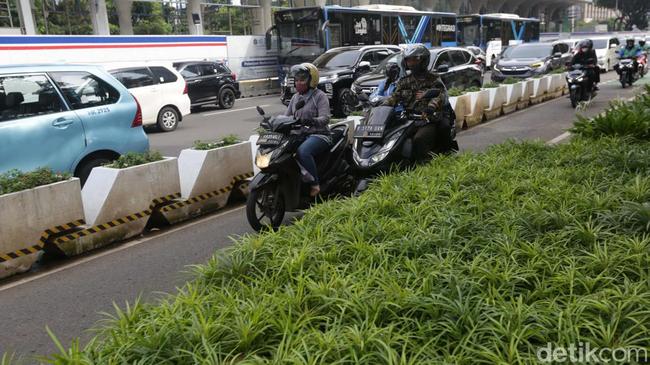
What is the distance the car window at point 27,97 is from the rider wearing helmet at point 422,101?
150 inches

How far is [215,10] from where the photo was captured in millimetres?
35906

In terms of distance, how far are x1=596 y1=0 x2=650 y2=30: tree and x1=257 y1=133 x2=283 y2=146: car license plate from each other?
86031mm

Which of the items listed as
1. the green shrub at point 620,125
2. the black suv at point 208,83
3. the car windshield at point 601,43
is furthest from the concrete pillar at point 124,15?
the green shrub at point 620,125

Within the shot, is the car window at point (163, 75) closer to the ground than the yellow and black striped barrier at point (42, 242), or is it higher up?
higher up

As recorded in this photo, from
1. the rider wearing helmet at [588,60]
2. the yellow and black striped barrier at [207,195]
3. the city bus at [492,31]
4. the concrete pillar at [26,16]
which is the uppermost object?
the concrete pillar at [26,16]

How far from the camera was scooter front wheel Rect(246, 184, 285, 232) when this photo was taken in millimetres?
5402

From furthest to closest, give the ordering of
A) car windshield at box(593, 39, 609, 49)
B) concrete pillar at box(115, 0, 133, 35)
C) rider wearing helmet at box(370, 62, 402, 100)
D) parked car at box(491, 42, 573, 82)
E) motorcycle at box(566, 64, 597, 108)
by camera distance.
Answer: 1. concrete pillar at box(115, 0, 133, 35)
2. car windshield at box(593, 39, 609, 49)
3. parked car at box(491, 42, 573, 82)
4. motorcycle at box(566, 64, 597, 108)
5. rider wearing helmet at box(370, 62, 402, 100)

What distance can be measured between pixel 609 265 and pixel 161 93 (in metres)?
12.6

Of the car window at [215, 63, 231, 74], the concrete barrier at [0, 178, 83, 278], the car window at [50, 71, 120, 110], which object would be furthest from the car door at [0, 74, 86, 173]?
the car window at [215, 63, 231, 74]

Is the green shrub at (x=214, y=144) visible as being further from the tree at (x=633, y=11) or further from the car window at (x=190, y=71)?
the tree at (x=633, y=11)

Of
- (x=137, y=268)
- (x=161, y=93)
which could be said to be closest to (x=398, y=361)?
(x=137, y=268)

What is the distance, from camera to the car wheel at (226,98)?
18.4 meters

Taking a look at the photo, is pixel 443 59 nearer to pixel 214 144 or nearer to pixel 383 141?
pixel 214 144

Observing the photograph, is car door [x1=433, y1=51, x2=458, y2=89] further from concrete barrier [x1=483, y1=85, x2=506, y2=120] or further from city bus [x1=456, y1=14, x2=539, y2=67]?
city bus [x1=456, y1=14, x2=539, y2=67]
